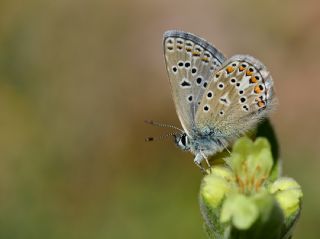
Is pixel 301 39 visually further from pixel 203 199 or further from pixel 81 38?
pixel 203 199

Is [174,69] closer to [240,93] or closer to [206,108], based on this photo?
[206,108]

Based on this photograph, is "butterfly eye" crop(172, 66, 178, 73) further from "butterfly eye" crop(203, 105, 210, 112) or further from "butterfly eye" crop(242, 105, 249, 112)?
"butterfly eye" crop(242, 105, 249, 112)

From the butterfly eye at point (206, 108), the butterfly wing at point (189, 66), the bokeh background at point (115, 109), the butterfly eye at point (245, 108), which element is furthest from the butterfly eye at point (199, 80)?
the bokeh background at point (115, 109)

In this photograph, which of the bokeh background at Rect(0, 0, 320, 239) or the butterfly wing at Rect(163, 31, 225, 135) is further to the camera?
the bokeh background at Rect(0, 0, 320, 239)

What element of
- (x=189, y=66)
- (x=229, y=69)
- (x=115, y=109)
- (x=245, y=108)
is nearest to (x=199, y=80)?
(x=189, y=66)

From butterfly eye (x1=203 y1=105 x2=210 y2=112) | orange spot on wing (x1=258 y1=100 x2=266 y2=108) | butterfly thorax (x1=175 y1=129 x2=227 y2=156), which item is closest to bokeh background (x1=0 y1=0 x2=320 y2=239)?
butterfly thorax (x1=175 y1=129 x2=227 y2=156)

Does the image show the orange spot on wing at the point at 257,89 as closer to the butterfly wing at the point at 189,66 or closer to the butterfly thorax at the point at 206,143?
the butterfly wing at the point at 189,66
